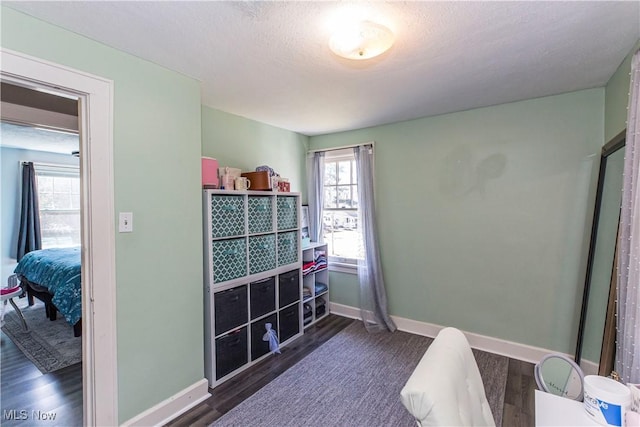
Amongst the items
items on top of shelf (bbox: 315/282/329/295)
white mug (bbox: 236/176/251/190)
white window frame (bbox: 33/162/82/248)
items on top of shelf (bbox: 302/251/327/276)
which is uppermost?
white window frame (bbox: 33/162/82/248)

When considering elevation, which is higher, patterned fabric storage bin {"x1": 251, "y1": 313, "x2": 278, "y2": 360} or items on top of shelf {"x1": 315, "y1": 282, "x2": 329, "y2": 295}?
items on top of shelf {"x1": 315, "y1": 282, "x2": 329, "y2": 295}

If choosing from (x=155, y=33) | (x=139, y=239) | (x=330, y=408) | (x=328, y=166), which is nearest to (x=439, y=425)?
(x=330, y=408)

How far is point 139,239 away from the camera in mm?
1835

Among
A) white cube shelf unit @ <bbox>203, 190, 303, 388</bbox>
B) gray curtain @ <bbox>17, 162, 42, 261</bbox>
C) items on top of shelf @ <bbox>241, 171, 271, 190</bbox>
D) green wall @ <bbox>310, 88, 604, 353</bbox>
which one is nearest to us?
white cube shelf unit @ <bbox>203, 190, 303, 388</bbox>

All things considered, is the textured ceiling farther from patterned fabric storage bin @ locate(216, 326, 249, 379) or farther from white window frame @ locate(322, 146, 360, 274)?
patterned fabric storage bin @ locate(216, 326, 249, 379)

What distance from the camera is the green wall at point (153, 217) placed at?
5.69ft

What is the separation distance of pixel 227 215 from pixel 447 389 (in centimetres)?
203

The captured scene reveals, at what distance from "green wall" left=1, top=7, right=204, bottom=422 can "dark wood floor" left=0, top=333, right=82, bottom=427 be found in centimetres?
70

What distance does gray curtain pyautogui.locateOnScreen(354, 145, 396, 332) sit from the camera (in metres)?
3.35

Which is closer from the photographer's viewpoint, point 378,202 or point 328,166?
point 378,202

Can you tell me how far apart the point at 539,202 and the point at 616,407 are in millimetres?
1998

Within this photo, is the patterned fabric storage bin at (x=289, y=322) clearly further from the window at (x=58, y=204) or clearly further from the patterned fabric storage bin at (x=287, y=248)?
the window at (x=58, y=204)

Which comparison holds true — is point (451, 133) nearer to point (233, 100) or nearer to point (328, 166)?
point (328, 166)

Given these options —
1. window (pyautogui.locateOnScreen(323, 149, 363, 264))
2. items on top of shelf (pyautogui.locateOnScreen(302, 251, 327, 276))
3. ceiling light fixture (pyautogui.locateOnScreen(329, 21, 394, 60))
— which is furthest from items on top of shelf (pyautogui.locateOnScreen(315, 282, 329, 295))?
ceiling light fixture (pyautogui.locateOnScreen(329, 21, 394, 60))
